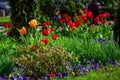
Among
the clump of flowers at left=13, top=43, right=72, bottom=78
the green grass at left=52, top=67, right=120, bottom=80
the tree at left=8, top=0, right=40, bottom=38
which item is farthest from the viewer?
the tree at left=8, top=0, right=40, bottom=38

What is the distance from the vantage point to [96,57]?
7488 millimetres

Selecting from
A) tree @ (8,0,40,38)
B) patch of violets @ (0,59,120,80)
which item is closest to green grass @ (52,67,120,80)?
patch of violets @ (0,59,120,80)

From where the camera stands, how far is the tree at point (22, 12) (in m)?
11.0

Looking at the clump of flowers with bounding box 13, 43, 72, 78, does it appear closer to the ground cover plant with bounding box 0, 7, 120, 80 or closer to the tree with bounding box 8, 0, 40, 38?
the ground cover plant with bounding box 0, 7, 120, 80

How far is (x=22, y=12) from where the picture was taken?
11.0m

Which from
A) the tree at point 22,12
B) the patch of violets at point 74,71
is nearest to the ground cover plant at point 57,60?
the patch of violets at point 74,71

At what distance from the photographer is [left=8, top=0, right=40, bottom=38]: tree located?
1095 cm

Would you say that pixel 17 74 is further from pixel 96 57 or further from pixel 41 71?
pixel 96 57

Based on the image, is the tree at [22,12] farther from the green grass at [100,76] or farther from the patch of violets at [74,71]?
the green grass at [100,76]

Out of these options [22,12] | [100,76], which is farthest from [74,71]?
[22,12]

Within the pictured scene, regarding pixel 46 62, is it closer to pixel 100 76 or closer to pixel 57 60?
pixel 57 60

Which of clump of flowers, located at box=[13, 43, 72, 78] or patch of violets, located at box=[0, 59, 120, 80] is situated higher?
clump of flowers, located at box=[13, 43, 72, 78]

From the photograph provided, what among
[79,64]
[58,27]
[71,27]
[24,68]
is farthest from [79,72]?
[58,27]

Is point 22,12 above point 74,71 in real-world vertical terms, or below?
above
